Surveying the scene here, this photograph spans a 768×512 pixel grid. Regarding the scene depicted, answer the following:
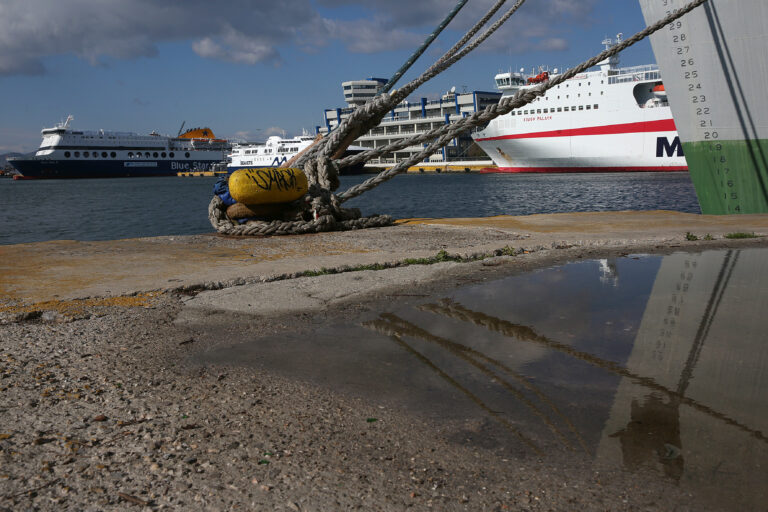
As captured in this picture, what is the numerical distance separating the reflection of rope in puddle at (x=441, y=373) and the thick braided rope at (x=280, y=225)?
562 centimetres

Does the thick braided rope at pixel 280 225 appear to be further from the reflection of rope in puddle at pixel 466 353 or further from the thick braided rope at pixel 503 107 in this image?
the reflection of rope in puddle at pixel 466 353

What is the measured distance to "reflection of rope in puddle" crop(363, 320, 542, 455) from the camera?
2.61m

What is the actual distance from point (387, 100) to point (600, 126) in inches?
1837

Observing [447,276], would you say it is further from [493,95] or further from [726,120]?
[493,95]

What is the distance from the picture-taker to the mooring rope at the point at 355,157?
32.1 feet

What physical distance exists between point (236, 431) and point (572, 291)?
3.79 m

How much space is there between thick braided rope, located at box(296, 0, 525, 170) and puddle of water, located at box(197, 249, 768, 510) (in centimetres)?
602

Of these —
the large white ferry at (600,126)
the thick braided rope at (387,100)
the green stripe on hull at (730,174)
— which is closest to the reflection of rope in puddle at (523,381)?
the thick braided rope at (387,100)

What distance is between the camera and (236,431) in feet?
8.71

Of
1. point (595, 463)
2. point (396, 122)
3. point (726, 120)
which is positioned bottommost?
point (595, 463)

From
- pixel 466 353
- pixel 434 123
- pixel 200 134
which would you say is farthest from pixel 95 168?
pixel 466 353

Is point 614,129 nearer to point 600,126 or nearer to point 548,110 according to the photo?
point 600,126

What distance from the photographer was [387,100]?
434 inches

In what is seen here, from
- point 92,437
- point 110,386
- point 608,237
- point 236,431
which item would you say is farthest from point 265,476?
point 608,237
